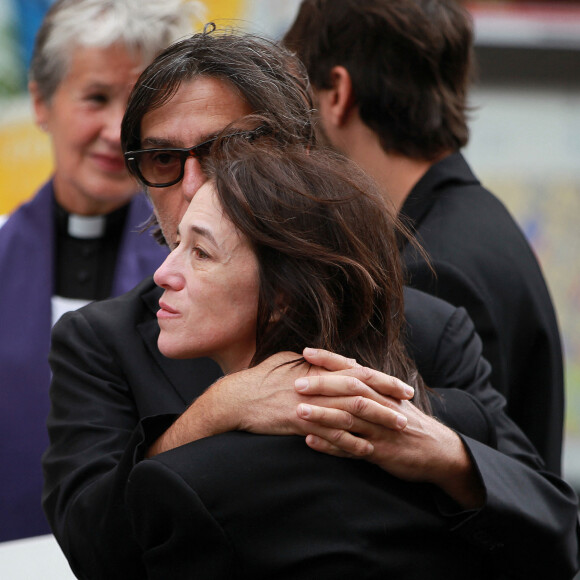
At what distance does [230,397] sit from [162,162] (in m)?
0.73

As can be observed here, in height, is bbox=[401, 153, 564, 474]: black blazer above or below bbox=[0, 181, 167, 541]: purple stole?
above

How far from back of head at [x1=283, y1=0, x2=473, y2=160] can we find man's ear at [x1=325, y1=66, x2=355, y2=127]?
0.02 metres

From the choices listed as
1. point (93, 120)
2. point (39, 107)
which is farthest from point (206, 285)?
point (39, 107)

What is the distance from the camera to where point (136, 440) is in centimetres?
181

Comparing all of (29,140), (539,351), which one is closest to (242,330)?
(539,351)

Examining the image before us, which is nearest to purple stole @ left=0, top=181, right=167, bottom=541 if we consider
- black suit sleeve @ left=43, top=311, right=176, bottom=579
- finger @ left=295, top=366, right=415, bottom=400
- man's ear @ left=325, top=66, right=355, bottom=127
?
man's ear @ left=325, top=66, right=355, bottom=127

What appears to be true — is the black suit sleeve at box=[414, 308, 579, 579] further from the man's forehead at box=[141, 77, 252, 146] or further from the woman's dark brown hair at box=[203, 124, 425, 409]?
the man's forehead at box=[141, 77, 252, 146]

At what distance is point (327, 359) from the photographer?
5.72 feet

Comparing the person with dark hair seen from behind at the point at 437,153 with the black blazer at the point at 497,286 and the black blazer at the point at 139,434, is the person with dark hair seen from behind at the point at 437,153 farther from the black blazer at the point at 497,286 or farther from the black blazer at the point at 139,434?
the black blazer at the point at 139,434

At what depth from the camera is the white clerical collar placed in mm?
3820

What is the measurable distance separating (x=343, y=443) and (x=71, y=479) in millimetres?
579

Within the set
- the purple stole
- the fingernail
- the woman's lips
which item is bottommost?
the purple stole

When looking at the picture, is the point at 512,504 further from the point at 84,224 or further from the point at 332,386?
the point at 84,224

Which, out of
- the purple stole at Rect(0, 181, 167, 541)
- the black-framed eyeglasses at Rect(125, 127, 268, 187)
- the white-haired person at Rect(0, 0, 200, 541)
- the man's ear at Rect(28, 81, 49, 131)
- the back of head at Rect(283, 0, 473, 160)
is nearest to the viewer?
the black-framed eyeglasses at Rect(125, 127, 268, 187)
